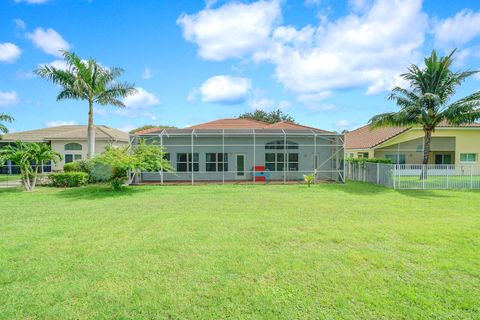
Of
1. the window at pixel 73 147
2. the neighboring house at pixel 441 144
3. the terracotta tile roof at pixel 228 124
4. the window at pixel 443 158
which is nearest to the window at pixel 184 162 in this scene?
the terracotta tile roof at pixel 228 124

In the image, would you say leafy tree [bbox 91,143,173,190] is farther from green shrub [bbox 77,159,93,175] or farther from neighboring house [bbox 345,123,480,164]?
neighboring house [bbox 345,123,480,164]

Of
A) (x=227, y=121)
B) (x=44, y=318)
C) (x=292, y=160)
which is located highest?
(x=227, y=121)

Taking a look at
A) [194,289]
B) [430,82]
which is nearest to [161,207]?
[194,289]

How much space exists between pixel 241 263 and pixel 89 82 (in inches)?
654

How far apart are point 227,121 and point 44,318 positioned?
2079 cm

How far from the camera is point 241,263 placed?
15.0ft

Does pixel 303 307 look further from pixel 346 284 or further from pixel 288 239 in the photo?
pixel 288 239

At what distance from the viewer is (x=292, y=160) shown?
1873 cm

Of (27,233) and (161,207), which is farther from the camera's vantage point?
(161,207)

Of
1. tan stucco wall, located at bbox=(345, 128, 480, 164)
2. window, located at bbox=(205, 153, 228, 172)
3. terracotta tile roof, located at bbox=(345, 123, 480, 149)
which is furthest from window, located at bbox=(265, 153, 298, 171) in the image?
tan stucco wall, located at bbox=(345, 128, 480, 164)

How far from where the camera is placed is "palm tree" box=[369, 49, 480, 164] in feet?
47.9

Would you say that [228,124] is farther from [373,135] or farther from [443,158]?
[443,158]

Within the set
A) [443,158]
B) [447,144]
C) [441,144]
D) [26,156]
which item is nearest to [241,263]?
[26,156]

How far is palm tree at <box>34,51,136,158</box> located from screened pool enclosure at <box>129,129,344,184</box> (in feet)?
10.6
